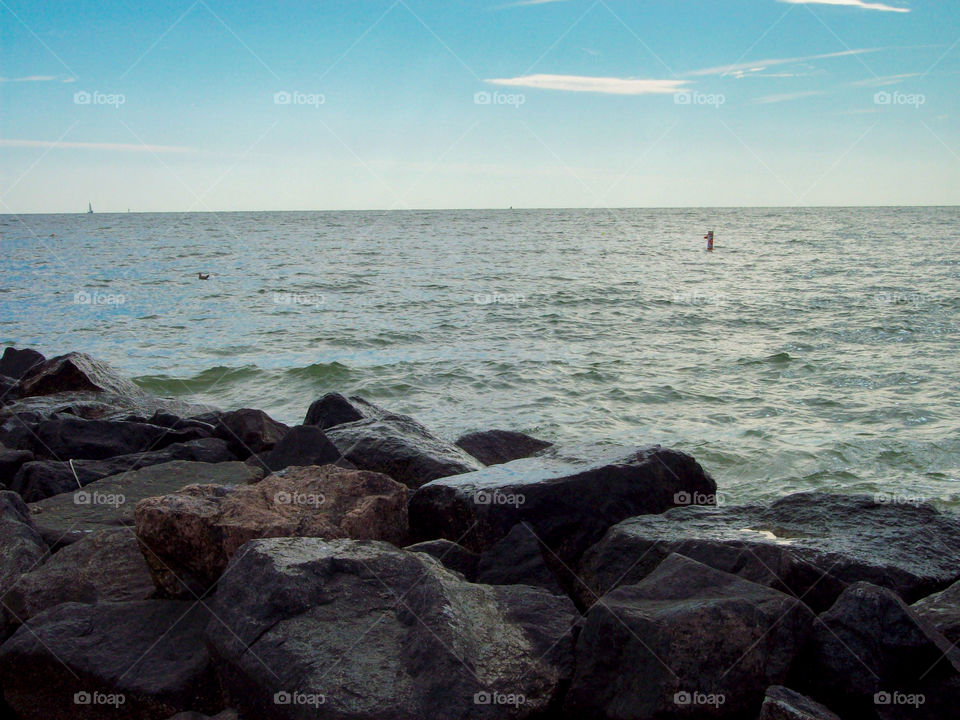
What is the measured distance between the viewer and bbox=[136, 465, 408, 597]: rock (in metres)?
4.52

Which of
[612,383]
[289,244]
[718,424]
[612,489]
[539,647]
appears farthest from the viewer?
[289,244]

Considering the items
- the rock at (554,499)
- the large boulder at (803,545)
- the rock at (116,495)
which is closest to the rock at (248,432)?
the rock at (116,495)

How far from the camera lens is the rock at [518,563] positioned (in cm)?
466

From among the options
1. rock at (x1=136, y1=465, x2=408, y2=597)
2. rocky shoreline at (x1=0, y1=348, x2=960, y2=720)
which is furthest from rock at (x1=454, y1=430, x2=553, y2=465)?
rock at (x1=136, y1=465, x2=408, y2=597)

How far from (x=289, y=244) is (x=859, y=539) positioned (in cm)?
5834

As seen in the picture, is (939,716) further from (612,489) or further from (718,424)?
(718,424)

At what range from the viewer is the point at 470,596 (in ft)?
13.3

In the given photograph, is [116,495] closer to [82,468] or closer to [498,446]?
[82,468]

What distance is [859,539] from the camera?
498 centimetres

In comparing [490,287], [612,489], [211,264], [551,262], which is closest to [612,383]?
[612,489]

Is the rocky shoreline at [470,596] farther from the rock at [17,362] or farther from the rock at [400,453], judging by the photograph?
the rock at [17,362]

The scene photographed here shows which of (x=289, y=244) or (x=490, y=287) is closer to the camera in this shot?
(x=490, y=287)

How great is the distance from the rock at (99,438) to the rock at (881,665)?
20.3 feet

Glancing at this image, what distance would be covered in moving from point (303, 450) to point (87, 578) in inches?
82.9
